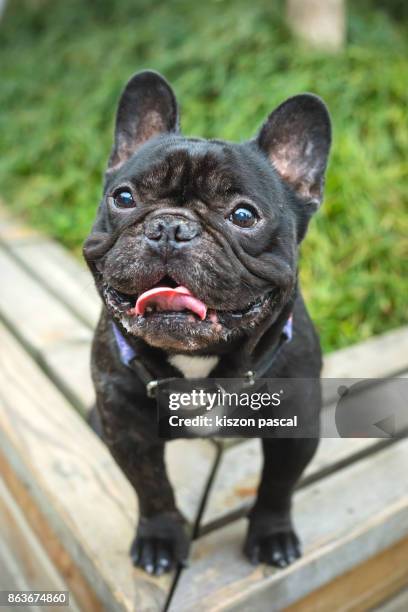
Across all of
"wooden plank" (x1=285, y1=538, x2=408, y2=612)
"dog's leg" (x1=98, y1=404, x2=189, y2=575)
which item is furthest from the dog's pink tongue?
"wooden plank" (x1=285, y1=538, x2=408, y2=612)

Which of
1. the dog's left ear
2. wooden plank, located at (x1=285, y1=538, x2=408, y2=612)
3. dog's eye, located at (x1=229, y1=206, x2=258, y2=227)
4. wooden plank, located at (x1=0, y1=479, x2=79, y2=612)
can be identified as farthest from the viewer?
wooden plank, located at (x1=0, y1=479, x2=79, y2=612)

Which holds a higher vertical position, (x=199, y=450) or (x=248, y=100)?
(x=248, y=100)

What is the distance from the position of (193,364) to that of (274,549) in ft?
1.93

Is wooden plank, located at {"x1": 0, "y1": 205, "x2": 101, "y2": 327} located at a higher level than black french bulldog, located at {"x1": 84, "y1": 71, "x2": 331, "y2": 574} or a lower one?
lower

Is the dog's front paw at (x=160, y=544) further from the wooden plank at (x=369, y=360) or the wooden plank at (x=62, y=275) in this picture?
the wooden plank at (x=62, y=275)

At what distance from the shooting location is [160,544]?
5.41 feet

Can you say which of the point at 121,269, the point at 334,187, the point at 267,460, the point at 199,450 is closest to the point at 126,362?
the point at 121,269

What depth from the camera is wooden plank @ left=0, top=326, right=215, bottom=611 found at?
1.66 meters

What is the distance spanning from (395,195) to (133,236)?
2528mm

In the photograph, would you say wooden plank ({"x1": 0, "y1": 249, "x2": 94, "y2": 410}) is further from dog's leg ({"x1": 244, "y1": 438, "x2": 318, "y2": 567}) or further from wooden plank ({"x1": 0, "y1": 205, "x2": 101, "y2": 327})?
dog's leg ({"x1": 244, "y1": 438, "x2": 318, "y2": 567})

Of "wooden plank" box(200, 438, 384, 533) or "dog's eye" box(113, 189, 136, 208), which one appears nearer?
"dog's eye" box(113, 189, 136, 208)

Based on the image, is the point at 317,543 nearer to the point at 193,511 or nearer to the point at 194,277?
the point at 193,511

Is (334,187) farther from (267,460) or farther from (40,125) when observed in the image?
(40,125)

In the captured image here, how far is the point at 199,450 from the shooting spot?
203 cm
